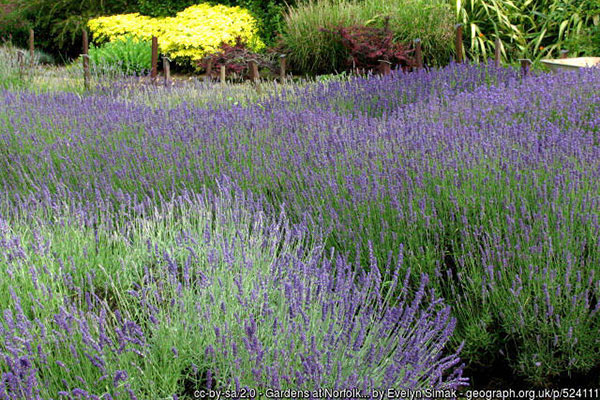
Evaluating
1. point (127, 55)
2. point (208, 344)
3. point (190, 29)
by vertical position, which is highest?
point (190, 29)

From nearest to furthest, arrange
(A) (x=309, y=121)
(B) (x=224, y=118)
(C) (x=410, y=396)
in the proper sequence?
(C) (x=410, y=396) → (A) (x=309, y=121) → (B) (x=224, y=118)

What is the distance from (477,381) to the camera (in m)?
2.50

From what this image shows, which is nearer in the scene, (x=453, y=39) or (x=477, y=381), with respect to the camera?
(x=477, y=381)

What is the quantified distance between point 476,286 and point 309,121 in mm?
2082

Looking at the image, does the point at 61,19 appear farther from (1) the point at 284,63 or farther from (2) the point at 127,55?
(1) the point at 284,63

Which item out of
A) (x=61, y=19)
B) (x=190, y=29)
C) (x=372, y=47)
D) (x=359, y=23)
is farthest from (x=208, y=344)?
(x=61, y=19)

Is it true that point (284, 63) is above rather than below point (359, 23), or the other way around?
below

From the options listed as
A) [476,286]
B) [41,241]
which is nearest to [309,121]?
[476,286]

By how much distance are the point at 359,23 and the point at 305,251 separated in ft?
24.8

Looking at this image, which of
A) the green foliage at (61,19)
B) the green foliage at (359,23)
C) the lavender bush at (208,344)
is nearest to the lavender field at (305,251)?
the lavender bush at (208,344)

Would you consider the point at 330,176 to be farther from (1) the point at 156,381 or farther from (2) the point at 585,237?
(1) the point at 156,381

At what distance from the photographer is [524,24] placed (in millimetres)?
10352

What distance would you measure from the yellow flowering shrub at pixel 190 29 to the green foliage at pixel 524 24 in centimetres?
410

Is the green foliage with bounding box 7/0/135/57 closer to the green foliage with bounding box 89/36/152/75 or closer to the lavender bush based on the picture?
the green foliage with bounding box 89/36/152/75
